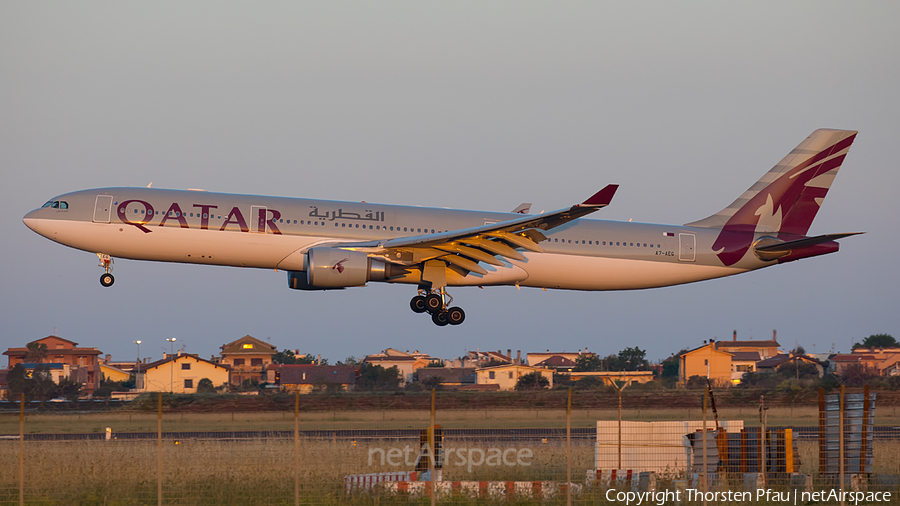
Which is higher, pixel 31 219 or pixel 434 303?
pixel 31 219

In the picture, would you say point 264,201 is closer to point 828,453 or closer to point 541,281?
point 541,281

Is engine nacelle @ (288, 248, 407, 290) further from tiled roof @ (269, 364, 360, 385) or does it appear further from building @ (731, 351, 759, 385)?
building @ (731, 351, 759, 385)

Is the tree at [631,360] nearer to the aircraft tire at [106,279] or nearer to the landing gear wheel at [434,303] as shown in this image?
the landing gear wheel at [434,303]

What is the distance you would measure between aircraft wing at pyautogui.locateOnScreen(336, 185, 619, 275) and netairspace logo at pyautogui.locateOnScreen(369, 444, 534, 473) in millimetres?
8277

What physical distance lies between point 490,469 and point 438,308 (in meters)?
12.9

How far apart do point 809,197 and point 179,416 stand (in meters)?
23.8

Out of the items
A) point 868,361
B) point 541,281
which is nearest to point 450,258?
point 541,281

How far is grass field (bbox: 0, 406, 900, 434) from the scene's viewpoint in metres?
24.3

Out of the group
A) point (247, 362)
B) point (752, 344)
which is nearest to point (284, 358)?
point (247, 362)

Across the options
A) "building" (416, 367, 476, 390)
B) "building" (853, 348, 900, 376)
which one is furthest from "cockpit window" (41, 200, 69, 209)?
"building" (853, 348, 900, 376)

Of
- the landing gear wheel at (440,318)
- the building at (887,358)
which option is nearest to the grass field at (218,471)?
the landing gear wheel at (440,318)

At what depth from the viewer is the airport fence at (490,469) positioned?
14781 mm

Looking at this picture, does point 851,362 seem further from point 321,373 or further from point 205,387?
point 205,387

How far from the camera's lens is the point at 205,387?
27.4 metres
